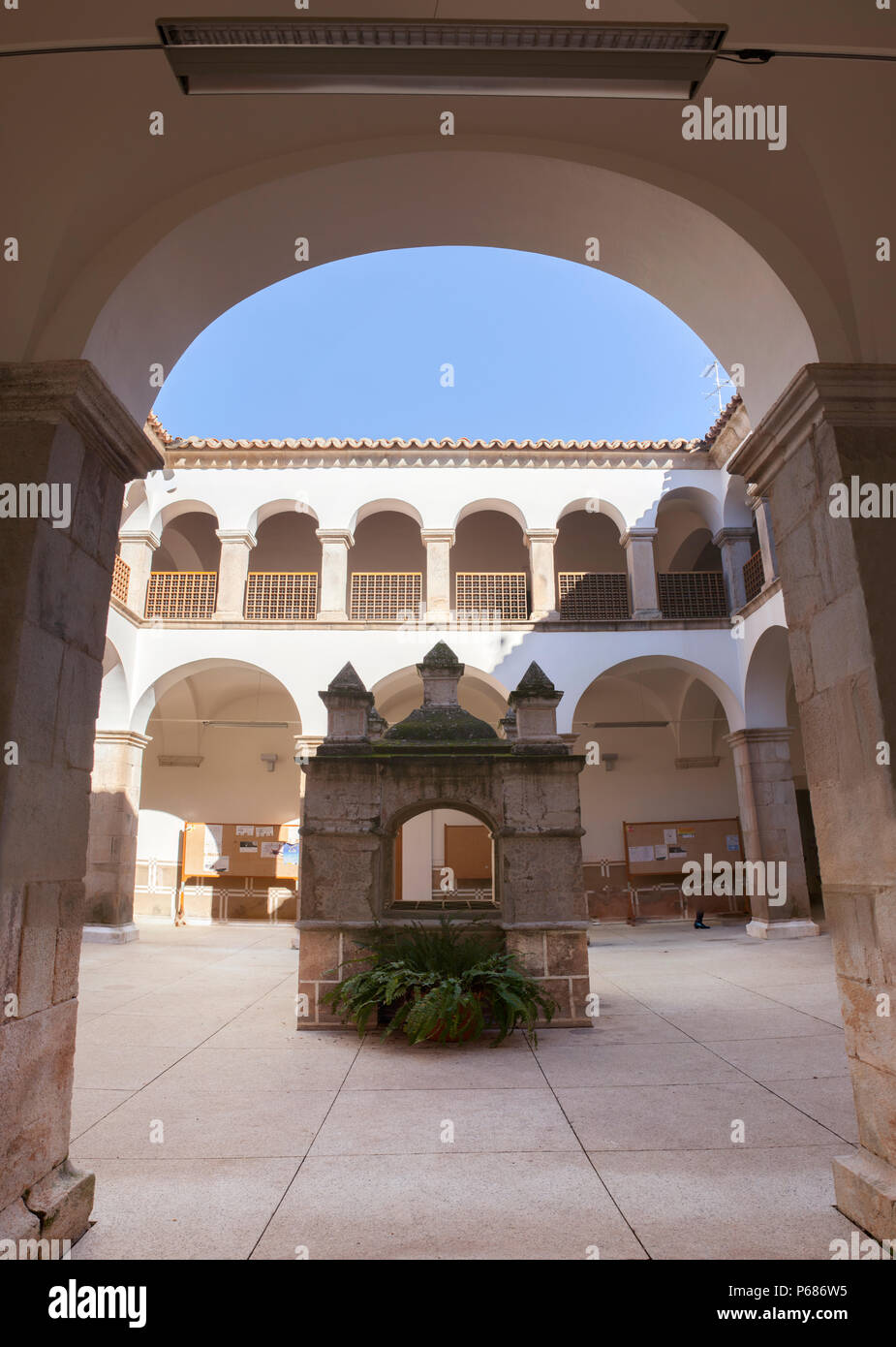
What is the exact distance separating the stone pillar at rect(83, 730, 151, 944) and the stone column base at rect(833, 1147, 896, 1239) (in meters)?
11.2

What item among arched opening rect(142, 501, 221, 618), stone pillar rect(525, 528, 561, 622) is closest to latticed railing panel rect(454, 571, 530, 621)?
stone pillar rect(525, 528, 561, 622)

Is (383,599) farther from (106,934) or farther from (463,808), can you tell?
(463,808)

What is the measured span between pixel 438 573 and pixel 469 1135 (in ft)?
36.3

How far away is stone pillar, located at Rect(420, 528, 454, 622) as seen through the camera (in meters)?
14.0

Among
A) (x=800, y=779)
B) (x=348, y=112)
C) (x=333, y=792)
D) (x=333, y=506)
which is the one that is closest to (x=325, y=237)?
(x=348, y=112)

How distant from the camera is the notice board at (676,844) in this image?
15422 mm

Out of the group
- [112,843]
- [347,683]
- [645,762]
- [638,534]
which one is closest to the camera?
[347,683]

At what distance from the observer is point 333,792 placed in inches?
257

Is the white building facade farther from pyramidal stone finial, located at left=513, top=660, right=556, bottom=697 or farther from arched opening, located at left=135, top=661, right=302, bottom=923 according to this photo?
pyramidal stone finial, located at left=513, top=660, right=556, bottom=697

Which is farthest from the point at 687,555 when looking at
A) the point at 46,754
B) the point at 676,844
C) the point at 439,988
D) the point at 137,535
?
the point at 46,754

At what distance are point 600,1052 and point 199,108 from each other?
5.81m

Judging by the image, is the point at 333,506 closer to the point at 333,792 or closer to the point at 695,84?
the point at 333,792

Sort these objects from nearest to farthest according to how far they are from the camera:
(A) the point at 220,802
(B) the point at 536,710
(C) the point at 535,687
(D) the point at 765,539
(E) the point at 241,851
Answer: (B) the point at 536,710
(C) the point at 535,687
(D) the point at 765,539
(E) the point at 241,851
(A) the point at 220,802

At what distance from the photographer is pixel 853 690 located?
300 cm
